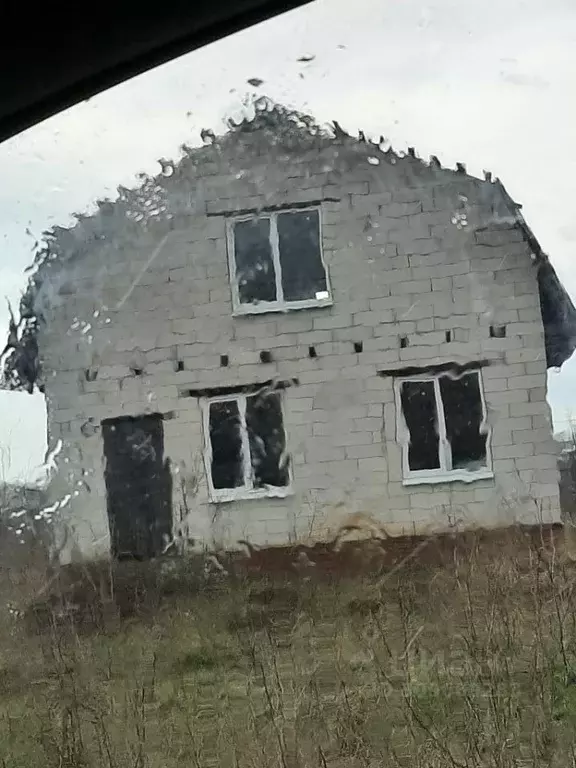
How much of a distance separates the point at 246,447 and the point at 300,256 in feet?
1.04

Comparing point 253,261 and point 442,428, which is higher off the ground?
point 253,261

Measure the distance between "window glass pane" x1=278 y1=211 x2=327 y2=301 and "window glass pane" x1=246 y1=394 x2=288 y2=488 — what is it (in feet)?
0.57

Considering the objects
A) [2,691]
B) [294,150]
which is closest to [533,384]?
[294,150]

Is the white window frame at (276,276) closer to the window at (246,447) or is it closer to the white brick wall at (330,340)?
the white brick wall at (330,340)

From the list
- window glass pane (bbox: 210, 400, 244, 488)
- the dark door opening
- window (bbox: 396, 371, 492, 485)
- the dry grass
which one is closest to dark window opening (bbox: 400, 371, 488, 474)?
window (bbox: 396, 371, 492, 485)

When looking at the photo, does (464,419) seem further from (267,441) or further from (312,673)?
(312,673)

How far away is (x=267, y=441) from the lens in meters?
1.39

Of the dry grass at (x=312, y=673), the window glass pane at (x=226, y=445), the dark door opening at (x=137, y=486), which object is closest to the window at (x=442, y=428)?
the dry grass at (x=312, y=673)

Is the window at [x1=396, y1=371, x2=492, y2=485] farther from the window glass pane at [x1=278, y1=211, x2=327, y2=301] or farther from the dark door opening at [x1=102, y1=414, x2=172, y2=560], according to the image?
the dark door opening at [x1=102, y1=414, x2=172, y2=560]

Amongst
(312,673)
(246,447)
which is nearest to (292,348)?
(246,447)

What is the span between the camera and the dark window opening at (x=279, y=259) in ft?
4.58

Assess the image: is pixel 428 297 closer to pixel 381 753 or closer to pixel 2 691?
pixel 381 753

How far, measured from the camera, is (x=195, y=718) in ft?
4.33

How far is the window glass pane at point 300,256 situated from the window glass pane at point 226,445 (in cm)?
21
